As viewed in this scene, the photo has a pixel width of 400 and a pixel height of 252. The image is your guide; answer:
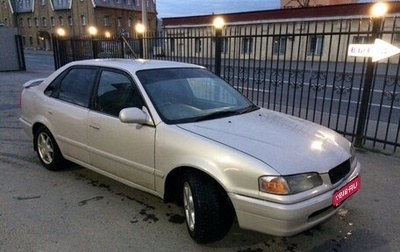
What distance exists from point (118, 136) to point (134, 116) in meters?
0.45

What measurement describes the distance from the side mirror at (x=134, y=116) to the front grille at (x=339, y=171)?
5.46 feet

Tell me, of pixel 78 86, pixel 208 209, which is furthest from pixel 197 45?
pixel 208 209

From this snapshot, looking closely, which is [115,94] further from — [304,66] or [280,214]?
[304,66]

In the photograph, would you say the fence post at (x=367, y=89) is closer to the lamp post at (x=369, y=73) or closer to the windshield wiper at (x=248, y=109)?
the lamp post at (x=369, y=73)

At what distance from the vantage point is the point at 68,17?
55.5 metres

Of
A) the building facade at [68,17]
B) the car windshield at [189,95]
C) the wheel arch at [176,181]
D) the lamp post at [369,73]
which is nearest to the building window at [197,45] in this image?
the lamp post at [369,73]

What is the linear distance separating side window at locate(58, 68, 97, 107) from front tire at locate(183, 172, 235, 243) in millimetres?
1844

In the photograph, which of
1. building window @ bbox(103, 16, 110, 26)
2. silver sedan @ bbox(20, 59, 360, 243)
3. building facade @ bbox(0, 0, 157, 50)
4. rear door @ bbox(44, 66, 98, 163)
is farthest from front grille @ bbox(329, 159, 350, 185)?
building window @ bbox(103, 16, 110, 26)

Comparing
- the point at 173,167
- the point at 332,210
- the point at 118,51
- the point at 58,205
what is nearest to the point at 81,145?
the point at 58,205

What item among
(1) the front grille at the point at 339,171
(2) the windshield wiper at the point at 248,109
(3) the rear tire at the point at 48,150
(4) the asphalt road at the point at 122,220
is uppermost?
(2) the windshield wiper at the point at 248,109

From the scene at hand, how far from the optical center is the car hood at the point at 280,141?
261 centimetres

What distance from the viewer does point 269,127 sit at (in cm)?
319

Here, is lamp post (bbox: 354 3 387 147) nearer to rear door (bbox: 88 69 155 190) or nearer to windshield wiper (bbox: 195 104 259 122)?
windshield wiper (bbox: 195 104 259 122)

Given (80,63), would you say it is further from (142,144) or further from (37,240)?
(37,240)
